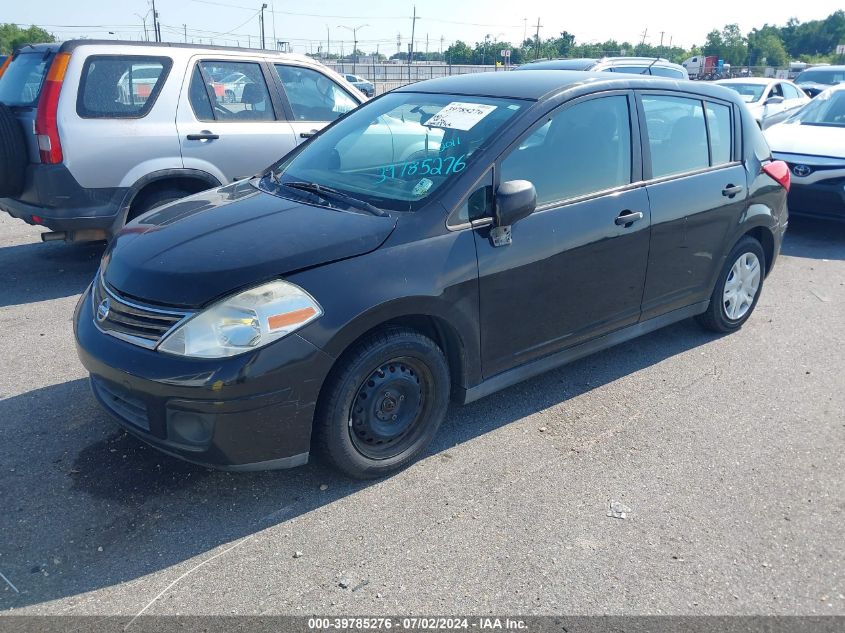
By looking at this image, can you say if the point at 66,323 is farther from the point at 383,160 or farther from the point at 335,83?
the point at 335,83

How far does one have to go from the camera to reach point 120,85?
18.8ft

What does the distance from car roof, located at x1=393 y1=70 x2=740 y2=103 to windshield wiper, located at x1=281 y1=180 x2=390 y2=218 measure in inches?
39.5

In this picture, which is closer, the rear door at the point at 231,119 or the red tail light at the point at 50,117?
the red tail light at the point at 50,117

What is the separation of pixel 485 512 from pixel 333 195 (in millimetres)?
1743

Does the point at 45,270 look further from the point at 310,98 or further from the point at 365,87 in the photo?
the point at 365,87

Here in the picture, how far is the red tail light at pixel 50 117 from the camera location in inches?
210

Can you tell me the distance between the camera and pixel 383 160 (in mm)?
3768

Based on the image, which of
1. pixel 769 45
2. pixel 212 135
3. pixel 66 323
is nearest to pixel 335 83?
pixel 212 135

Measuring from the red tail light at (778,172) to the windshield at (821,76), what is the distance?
18838 mm

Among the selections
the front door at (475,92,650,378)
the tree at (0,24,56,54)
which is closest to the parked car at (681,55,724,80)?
the front door at (475,92,650,378)

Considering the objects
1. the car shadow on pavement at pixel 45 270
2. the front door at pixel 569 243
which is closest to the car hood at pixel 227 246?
the front door at pixel 569 243

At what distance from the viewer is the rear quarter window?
5.55 meters

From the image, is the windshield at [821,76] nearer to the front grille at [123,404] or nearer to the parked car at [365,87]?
the parked car at [365,87]

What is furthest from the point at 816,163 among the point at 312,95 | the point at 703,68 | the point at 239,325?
the point at 703,68
